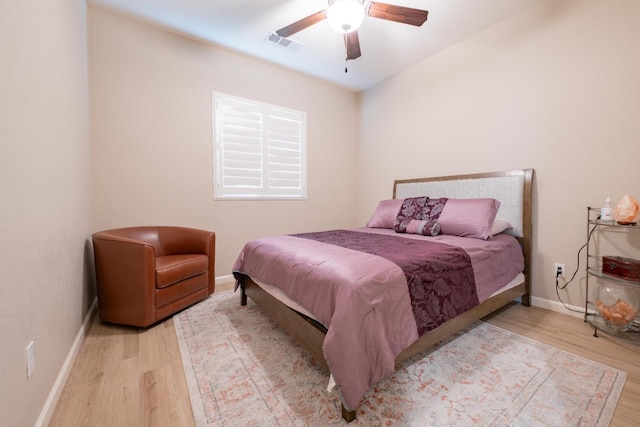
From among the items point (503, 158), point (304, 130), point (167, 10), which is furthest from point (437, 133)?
point (167, 10)

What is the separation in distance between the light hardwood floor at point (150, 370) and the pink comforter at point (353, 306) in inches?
30.6

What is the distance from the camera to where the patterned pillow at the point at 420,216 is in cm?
251

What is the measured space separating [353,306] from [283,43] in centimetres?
307

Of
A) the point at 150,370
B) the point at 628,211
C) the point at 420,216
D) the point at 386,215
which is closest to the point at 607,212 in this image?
the point at 628,211

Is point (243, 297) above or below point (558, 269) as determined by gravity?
below

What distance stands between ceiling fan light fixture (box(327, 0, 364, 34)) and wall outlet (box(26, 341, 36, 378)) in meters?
2.48

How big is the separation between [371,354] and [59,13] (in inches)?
106

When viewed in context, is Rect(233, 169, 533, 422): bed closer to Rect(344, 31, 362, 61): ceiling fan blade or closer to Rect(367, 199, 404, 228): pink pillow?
Rect(367, 199, 404, 228): pink pillow

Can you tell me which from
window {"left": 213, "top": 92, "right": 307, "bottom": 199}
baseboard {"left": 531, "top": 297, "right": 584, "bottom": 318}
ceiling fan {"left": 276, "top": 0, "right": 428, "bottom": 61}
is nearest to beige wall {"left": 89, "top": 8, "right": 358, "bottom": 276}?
window {"left": 213, "top": 92, "right": 307, "bottom": 199}

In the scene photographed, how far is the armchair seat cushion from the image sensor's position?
206cm

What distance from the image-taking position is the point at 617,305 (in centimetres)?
188

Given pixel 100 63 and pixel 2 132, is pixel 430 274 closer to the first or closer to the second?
pixel 2 132

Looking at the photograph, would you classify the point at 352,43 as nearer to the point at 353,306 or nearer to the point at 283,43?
the point at 283,43

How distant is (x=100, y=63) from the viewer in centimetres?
248
